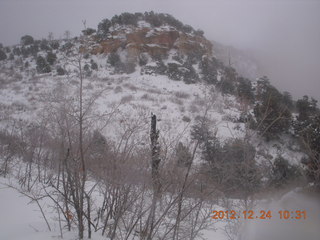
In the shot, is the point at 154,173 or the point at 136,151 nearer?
the point at 154,173

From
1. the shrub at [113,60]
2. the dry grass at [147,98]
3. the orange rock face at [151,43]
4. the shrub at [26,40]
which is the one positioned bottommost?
the dry grass at [147,98]

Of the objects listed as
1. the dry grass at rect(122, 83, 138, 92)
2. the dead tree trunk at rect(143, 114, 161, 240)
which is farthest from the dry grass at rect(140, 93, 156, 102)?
the dead tree trunk at rect(143, 114, 161, 240)

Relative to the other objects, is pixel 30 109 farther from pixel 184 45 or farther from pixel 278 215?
pixel 184 45

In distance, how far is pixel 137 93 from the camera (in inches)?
790

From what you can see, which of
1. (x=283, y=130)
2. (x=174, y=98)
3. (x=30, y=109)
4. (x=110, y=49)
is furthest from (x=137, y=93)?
(x=110, y=49)

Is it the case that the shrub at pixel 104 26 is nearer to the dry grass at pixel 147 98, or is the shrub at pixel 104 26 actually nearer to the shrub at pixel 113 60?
the shrub at pixel 113 60

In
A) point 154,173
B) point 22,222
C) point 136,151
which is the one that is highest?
point 136,151

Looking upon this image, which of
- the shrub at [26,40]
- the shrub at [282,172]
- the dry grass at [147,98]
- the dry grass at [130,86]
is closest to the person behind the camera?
the shrub at [282,172]

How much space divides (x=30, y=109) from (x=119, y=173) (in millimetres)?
12759

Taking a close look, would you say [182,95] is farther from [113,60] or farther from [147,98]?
[113,60]

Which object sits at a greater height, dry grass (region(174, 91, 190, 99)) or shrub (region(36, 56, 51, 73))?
shrub (region(36, 56, 51, 73))

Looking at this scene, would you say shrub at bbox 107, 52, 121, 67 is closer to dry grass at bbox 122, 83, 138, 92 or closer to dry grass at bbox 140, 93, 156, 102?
dry grass at bbox 122, 83, 138, 92

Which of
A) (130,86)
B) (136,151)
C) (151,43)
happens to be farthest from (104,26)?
A: (136,151)

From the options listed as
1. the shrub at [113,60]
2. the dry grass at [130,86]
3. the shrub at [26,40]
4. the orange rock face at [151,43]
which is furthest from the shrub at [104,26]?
the dry grass at [130,86]
